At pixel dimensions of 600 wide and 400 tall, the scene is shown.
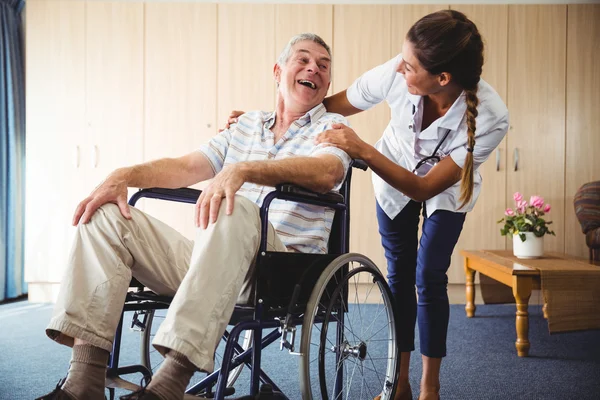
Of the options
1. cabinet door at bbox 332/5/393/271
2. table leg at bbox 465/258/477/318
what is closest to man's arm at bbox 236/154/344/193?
table leg at bbox 465/258/477/318

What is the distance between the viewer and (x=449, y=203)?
5.88ft

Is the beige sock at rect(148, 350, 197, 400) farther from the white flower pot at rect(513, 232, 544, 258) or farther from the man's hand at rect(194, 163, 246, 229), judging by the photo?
the white flower pot at rect(513, 232, 544, 258)

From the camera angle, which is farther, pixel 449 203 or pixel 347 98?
pixel 347 98

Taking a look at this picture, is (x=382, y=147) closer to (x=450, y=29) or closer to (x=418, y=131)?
(x=418, y=131)

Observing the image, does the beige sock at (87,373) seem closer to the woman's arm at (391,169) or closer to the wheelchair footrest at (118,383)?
the wheelchair footrest at (118,383)

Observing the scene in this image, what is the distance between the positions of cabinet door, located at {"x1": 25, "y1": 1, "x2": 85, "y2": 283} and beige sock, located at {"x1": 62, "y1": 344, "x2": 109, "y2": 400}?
324cm

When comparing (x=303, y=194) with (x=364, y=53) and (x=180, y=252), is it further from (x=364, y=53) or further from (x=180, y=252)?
(x=364, y=53)

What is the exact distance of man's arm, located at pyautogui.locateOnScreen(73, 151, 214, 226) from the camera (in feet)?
4.38

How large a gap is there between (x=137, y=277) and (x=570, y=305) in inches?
80.5

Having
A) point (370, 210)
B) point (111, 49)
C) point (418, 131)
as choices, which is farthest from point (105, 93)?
point (418, 131)

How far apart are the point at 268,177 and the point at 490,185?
3.22 meters

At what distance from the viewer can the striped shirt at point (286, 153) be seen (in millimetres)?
1543

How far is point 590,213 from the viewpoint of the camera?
3.76 m

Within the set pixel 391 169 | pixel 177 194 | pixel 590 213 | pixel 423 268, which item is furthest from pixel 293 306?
pixel 590 213
